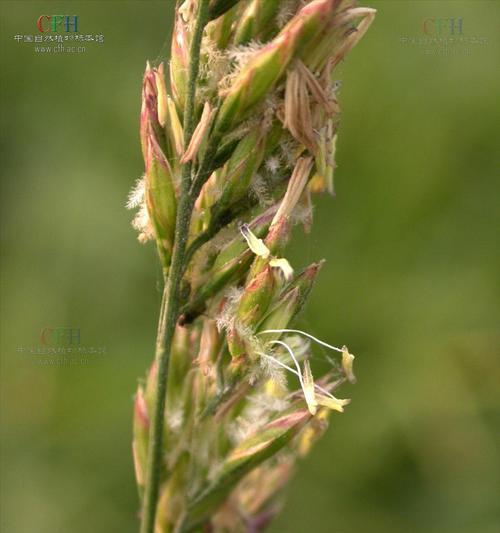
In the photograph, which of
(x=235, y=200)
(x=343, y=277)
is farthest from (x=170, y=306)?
(x=343, y=277)

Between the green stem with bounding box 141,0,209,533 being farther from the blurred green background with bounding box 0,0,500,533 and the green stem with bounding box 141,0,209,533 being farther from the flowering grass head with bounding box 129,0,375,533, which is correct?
the blurred green background with bounding box 0,0,500,533

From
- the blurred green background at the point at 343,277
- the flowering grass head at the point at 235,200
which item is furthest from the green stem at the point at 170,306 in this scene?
the blurred green background at the point at 343,277

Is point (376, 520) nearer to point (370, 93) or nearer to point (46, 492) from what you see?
point (46, 492)

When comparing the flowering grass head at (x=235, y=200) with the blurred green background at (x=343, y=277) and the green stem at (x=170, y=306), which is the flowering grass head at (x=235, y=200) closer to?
the green stem at (x=170, y=306)

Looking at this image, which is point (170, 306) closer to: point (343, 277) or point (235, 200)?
point (235, 200)

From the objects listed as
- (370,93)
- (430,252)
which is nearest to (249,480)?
(430,252)

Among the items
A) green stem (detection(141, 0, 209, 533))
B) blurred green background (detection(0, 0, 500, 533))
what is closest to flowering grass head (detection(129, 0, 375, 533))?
green stem (detection(141, 0, 209, 533))

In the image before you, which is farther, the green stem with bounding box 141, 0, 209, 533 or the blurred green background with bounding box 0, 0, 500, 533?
the blurred green background with bounding box 0, 0, 500, 533

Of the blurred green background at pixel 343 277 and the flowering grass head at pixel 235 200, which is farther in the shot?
the blurred green background at pixel 343 277
